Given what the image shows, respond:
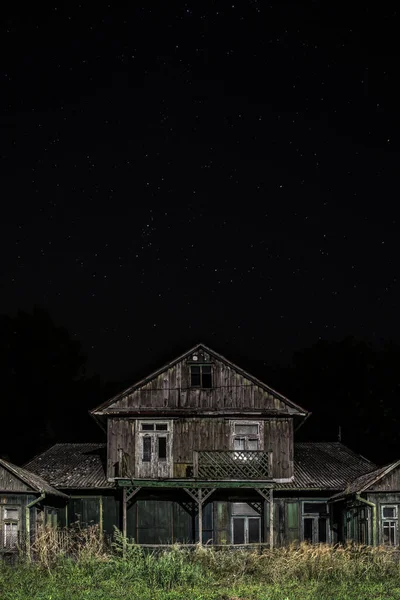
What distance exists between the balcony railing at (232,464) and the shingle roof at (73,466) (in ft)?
11.6

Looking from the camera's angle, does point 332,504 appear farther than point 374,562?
Yes

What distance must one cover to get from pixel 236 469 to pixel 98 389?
22.9 meters

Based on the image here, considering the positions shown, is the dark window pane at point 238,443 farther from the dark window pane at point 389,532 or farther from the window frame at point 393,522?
the dark window pane at point 389,532

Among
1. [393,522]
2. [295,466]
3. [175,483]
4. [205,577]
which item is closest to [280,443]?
[295,466]

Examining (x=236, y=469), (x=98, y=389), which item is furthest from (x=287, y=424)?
(x=98, y=389)

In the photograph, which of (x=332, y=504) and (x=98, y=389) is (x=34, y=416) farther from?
(x=332, y=504)

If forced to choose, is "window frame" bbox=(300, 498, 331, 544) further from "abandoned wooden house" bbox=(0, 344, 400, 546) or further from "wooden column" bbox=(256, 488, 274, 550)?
"wooden column" bbox=(256, 488, 274, 550)

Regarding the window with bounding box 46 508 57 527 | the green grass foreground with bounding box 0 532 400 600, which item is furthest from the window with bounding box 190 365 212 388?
the green grass foreground with bounding box 0 532 400 600

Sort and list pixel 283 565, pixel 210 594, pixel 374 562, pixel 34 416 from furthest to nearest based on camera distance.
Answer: pixel 34 416, pixel 374 562, pixel 283 565, pixel 210 594

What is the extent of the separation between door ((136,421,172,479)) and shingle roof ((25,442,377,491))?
1555 mm

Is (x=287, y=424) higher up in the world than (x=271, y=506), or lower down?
higher up

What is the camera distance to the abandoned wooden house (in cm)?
3522

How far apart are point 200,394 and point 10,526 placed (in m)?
8.89

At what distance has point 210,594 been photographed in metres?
19.5
